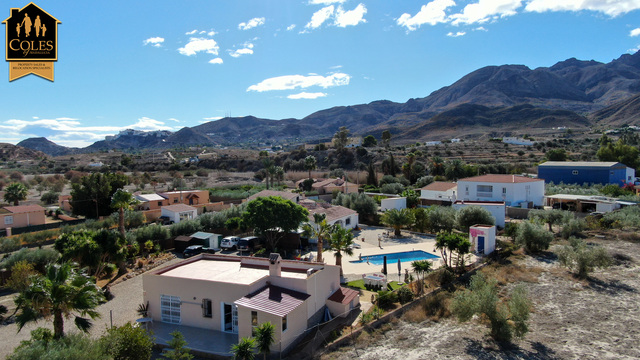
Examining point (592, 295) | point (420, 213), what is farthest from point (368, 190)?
point (592, 295)

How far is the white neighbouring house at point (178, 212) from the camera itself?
37.1 m

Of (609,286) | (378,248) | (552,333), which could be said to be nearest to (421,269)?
(552,333)

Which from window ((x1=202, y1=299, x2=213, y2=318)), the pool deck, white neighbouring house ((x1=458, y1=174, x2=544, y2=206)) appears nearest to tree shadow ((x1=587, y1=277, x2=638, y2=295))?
the pool deck

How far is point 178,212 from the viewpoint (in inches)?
1465

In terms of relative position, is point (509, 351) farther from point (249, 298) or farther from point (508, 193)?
point (508, 193)

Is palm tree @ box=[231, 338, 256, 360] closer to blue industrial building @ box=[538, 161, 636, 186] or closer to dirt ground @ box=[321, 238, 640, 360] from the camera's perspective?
dirt ground @ box=[321, 238, 640, 360]

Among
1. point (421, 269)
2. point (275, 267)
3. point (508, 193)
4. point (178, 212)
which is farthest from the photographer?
point (508, 193)

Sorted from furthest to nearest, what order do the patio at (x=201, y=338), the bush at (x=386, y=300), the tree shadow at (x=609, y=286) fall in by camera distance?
the tree shadow at (x=609, y=286)
the bush at (x=386, y=300)
the patio at (x=201, y=338)

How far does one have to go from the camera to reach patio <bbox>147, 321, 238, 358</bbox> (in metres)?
13.7

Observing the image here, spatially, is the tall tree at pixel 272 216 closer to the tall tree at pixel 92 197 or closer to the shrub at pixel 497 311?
the shrub at pixel 497 311

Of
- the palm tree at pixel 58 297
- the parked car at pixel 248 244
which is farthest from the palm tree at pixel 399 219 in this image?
the palm tree at pixel 58 297

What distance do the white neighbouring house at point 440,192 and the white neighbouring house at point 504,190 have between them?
1.24 metres

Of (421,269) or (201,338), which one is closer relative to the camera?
(201,338)

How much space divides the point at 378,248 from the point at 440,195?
18.4 meters
